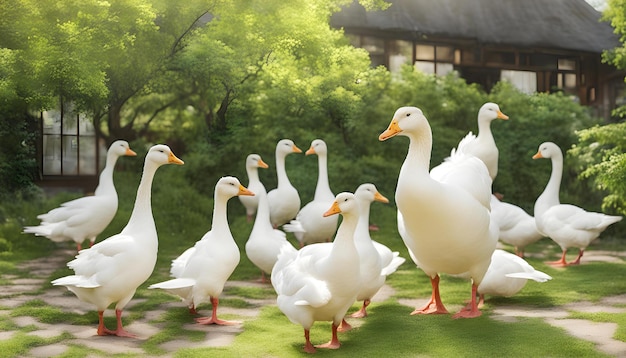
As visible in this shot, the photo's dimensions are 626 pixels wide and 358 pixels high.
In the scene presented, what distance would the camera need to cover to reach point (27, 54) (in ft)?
31.4

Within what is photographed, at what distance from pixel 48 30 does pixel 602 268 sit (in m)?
7.70

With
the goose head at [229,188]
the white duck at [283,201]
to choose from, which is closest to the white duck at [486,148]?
the white duck at [283,201]

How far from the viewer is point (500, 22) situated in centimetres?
1385

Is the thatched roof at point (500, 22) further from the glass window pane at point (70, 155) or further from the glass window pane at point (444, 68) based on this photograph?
the glass window pane at point (70, 155)

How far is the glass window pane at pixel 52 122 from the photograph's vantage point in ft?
33.7

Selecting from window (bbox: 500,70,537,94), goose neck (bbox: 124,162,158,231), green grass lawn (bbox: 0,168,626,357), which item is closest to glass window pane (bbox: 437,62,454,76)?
window (bbox: 500,70,537,94)

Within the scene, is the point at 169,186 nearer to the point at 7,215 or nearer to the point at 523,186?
the point at 7,215

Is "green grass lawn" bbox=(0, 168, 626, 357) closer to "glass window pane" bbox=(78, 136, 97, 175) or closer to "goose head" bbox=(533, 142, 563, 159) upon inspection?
"goose head" bbox=(533, 142, 563, 159)

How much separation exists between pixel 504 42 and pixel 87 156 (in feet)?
26.6

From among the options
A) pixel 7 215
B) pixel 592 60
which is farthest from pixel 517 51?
pixel 7 215

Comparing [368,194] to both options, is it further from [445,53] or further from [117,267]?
[445,53]

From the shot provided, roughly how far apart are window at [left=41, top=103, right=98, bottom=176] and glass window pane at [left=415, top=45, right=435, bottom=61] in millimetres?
6164

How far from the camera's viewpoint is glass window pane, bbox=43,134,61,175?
10.6m

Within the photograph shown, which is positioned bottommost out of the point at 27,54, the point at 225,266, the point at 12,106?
the point at 225,266
